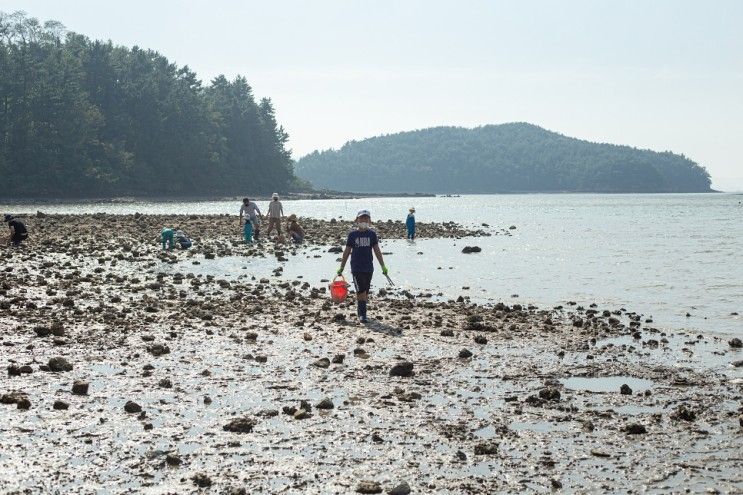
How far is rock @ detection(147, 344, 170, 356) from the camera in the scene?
12977mm

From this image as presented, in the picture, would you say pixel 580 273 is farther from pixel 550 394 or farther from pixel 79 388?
pixel 79 388

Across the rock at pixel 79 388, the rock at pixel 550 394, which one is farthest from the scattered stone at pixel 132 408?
the rock at pixel 550 394

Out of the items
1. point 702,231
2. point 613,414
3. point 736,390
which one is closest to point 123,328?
point 613,414

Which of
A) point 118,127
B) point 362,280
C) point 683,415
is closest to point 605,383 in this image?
point 683,415

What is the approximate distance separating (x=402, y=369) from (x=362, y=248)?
586cm

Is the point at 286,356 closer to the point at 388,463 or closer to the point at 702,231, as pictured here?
the point at 388,463

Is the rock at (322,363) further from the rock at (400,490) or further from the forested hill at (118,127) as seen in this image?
the forested hill at (118,127)

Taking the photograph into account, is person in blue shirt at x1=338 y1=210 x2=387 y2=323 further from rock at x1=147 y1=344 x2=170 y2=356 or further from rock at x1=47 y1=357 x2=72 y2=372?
rock at x1=47 y1=357 x2=72 y2=372

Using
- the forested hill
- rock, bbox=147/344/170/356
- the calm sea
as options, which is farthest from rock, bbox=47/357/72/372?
the forested hill

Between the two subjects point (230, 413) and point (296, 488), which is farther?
point (230, 413)

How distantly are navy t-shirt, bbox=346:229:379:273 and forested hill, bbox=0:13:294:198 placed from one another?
3313 inches

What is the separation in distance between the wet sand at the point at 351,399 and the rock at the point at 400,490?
0.57ft

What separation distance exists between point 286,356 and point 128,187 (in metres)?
106

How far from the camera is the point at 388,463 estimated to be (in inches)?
315
